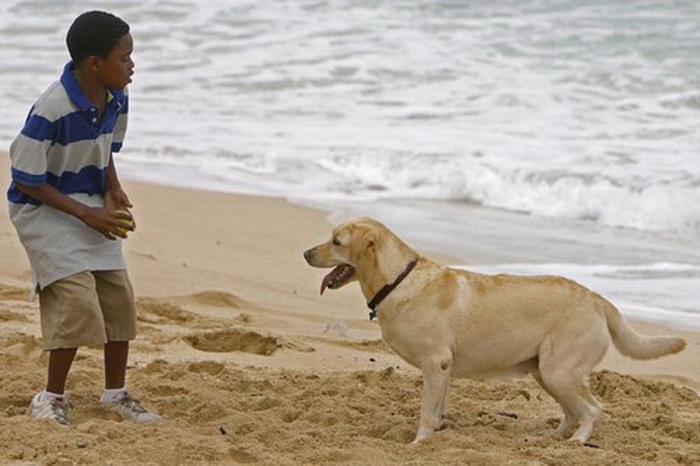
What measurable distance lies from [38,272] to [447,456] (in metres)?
1.79

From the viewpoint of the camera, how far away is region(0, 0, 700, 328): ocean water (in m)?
11.0

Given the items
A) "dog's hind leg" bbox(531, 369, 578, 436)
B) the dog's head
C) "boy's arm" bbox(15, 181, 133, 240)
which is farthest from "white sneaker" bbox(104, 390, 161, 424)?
"dog's hind leg" bbox(531, 369, 578, 436)

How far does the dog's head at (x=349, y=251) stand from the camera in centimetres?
557

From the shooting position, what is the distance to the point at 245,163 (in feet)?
45.7

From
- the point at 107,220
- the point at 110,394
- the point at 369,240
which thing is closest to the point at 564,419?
the point at 369,240

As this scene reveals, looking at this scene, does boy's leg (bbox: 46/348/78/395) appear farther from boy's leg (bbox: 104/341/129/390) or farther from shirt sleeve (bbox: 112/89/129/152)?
shirt sleeve (bbox: 112/89/129/152)

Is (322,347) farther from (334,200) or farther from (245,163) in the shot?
(245,163)

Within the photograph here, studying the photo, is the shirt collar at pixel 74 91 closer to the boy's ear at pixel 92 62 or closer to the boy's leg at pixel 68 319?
the boy's ear at pixel 92 62

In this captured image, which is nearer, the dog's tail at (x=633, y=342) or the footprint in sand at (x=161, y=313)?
the dog's tail at (x=633, y=342)

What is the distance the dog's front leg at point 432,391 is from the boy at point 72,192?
133 cm

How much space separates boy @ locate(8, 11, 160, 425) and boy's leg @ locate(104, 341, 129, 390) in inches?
8.8

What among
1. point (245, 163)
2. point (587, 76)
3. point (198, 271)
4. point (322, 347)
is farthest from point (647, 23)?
point (322, 347)

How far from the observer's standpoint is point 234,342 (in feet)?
23.7

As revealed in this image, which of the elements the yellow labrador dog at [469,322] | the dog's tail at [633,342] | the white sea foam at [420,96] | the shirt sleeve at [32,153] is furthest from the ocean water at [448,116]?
the shirt sleeve at [32,153]
